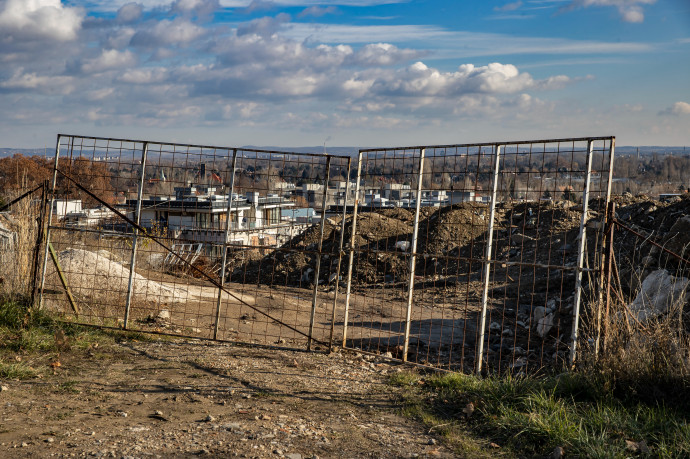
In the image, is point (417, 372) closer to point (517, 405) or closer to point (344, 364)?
point (344, 364)

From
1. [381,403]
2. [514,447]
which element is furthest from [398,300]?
[514,447]

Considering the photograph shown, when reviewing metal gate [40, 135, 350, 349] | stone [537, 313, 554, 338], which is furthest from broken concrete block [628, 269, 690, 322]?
metal gate [40, 135, 350, 349]

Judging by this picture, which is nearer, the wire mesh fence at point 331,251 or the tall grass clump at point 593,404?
the tall grass clump at point 593,404

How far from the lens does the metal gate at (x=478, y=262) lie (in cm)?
609

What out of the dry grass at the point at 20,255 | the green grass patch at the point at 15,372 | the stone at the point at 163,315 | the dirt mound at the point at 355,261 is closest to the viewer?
the green grass patch at the point at 15,372

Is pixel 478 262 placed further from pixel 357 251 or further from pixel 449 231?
pixel 357 251

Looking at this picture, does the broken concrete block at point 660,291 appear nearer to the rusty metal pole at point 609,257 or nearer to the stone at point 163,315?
the rusty metal pole at point 609,257

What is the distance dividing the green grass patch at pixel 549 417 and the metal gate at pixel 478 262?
55 centimetres

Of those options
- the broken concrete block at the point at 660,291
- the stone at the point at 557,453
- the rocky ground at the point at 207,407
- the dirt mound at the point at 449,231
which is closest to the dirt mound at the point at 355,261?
the dirt mound at the point at 449,231

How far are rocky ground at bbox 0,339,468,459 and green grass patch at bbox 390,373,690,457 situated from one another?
44 cm

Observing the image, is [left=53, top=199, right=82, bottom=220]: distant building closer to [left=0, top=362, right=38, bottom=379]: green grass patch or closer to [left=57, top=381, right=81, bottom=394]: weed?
[left=0, top=362, right=38, bottom=379]: green grass patch

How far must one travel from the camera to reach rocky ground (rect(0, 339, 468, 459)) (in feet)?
15.1

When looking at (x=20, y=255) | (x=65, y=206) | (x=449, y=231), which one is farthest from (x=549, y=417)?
(x=449, y=231)

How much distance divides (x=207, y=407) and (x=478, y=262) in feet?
27.9
